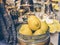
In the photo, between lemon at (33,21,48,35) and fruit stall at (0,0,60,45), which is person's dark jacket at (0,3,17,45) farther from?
lemon at (33,21,48,35)

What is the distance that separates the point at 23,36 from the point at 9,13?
0.70 feet

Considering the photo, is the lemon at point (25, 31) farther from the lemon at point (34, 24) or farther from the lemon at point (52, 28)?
the lemon at point (52, 28)

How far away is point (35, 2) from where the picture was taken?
1106 mm

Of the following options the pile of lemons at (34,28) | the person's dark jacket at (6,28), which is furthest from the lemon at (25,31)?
the person's dark jacket at (6,28)

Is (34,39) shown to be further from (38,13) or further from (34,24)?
(38,13)

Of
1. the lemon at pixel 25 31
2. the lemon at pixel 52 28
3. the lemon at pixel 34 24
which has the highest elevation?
the lemon at pixel 34 24

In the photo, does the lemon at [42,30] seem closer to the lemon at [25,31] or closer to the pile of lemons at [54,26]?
the lemon at [25,31]

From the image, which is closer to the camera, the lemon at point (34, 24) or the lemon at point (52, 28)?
the lemon at point (34, 24)

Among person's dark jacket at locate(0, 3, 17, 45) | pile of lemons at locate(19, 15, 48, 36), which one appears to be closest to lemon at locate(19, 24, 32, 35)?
pile of lemons at locate(19, 15, 48, 36)

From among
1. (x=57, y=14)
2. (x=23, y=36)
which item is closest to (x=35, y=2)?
(x=57, y=14)

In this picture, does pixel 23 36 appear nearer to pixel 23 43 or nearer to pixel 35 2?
pixel 23 43

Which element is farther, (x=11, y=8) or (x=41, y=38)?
(x=11, y=8)

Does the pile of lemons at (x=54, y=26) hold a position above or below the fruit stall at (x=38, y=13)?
below

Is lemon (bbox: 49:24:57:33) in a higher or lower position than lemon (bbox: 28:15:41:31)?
lower
